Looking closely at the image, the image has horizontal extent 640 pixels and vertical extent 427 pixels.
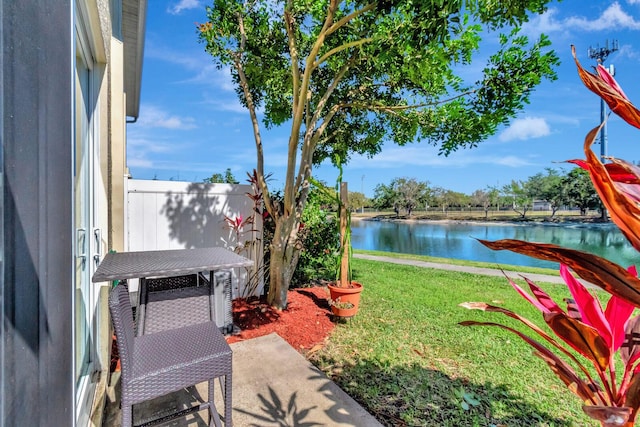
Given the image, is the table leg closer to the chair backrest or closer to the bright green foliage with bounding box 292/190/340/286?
the chair backrest

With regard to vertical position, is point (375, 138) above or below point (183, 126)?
below

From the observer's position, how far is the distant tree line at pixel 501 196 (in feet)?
129

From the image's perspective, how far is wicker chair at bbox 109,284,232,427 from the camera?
1.56m

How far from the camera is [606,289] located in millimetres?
741

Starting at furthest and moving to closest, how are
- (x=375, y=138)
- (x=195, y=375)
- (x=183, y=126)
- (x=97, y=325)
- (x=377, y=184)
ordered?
(x=377, y=184)
(x=183, y=126)
(x=375, y=138)
(x=97, y=325)
(x=195, y=375)

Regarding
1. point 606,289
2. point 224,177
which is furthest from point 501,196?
point 606,289

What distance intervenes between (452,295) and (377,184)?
170 feet

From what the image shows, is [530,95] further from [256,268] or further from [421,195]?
[421,195]

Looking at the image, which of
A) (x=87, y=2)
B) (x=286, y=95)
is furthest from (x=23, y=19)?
(x=286, y=95)

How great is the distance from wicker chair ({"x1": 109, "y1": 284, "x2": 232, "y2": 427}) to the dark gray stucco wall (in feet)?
1.80

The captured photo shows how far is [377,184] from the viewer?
5641 centimetres

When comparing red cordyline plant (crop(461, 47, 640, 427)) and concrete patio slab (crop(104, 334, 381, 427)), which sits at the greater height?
red cordyline plant (crop(461, 47, 640, 427))

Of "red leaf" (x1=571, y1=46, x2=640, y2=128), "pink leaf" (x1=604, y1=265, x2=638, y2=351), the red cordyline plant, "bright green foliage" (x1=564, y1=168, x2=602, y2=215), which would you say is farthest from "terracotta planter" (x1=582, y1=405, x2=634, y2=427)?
"bright green foliage" (x1=564, y1=168, x2=602, y2=215)

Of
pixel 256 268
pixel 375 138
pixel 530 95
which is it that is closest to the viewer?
pixel 530 95
